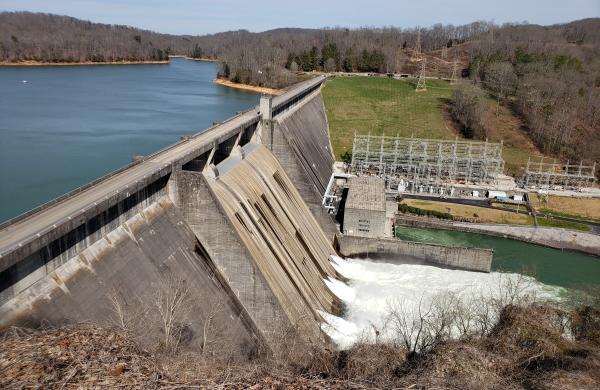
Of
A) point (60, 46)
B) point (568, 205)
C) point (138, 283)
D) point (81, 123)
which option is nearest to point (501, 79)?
point (568, 205)

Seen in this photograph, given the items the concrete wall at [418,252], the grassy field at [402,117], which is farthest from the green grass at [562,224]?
the grassy field at [402,117]

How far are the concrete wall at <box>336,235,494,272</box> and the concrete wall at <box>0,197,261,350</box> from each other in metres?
10.6

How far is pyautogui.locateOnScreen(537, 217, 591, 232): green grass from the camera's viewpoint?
31297mm

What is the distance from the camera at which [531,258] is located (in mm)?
27641

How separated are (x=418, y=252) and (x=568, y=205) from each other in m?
17.6

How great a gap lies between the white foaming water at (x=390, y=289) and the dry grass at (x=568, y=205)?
490 inches

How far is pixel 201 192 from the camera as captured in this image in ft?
55.0

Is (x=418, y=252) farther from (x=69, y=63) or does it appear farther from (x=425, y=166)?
(x=69, y=63)

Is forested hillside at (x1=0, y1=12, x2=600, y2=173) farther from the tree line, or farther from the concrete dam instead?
the concrete dam

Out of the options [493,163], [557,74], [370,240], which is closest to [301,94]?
[493,163]

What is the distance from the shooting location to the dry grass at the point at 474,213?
31750 millimetres

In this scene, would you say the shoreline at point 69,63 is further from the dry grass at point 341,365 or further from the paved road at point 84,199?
the dry grass at point 341,365

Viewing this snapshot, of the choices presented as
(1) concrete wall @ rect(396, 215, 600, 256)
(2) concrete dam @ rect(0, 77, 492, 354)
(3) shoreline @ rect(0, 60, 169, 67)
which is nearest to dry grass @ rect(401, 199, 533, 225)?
(1) concrete wall @ rect(396, 215, 600, 256)

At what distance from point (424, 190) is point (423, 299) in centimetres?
1587
